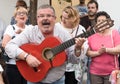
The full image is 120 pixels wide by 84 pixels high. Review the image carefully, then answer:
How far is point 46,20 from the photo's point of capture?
3.94 meters

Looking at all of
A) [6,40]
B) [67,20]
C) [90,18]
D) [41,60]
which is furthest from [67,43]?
[90,18]

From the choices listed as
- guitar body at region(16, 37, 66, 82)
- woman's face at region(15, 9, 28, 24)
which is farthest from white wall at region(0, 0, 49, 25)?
guitar body at region(16, 37, 66, 82)

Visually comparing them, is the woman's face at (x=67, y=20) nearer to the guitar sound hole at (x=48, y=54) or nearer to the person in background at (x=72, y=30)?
the person in background at (x=72, y=30)

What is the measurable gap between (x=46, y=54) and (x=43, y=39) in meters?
0.20

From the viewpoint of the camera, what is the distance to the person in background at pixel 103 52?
190 inches

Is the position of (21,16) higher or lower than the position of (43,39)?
higher

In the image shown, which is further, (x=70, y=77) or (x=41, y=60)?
(x=70, y=77)

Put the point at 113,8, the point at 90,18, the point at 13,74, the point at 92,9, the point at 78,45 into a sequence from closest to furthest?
the point at 78,45 < the point at 13,74 < the point at 90,18 < the point at 92,9 < the point at 113,8

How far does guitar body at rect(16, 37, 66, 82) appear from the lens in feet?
13.0

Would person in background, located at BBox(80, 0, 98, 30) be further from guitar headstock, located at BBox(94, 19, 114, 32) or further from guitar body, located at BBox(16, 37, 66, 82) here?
guitar body, located at BBox(16, 37, 66, 82)

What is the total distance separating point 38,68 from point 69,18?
1179 mm

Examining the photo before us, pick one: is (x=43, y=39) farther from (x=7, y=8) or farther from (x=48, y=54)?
(x=7, y=8)

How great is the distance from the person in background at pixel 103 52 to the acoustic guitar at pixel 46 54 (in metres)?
0.74

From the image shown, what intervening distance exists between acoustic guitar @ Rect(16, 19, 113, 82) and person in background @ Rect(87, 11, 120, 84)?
0.74m
